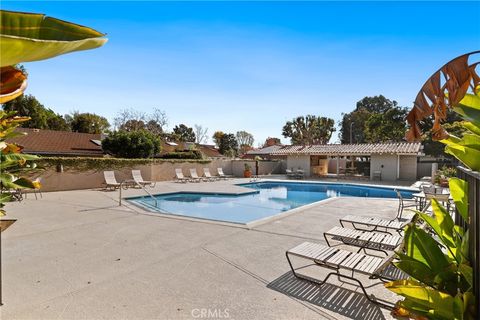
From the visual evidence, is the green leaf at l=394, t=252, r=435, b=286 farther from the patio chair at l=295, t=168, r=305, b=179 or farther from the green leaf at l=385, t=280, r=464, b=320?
the patio chair at l=295, t=168, r=305, b=179

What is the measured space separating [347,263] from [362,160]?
2945cm

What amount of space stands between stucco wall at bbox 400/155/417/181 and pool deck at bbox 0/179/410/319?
744 inches

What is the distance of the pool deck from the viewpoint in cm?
351

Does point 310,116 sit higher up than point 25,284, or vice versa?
point 310,116

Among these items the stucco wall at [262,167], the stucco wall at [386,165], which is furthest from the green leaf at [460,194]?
the stucco wall at [262,167]

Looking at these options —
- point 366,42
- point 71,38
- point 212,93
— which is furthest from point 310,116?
point 71,38

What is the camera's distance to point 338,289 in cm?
413

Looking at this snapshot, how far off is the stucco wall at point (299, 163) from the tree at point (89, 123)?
2802 centimetres

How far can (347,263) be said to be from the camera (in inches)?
158

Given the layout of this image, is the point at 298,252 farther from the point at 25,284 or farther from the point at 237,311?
the point at 25,284

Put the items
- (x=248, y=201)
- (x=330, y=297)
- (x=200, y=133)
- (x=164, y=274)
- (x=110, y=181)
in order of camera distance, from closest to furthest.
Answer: (x=330, y=297)
(x=164, y=274)
(x=248, y=201)
(x=110, y=181)
(x=200, y=133)

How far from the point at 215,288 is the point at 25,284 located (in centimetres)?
273

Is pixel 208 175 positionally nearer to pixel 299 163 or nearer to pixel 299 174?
pixel 299 174

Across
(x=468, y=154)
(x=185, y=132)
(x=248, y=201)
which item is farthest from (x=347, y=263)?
(x=185, y=132)
